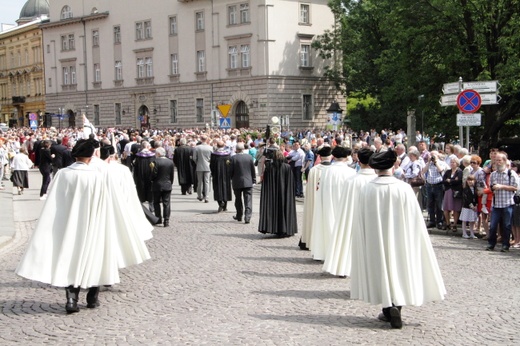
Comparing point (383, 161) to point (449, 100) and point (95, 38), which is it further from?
point (95, 38)

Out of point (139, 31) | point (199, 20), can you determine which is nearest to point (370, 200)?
point (199, 20)

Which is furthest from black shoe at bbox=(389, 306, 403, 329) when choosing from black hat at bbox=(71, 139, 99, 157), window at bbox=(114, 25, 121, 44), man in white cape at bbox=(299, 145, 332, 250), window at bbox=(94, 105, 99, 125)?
window at bbox=(94, 105, 99, 125)

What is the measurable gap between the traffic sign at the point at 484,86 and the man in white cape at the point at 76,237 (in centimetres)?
1140

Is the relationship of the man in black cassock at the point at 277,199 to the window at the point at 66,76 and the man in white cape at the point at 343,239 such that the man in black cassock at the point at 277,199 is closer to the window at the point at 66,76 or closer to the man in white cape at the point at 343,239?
the man in white cape at the point at 343,239

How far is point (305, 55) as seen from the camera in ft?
204

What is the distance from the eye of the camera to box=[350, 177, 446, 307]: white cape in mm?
7973

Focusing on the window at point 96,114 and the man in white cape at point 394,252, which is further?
the window at point 96,114

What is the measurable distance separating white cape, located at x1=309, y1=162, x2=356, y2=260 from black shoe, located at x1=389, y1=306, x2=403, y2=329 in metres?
4.10

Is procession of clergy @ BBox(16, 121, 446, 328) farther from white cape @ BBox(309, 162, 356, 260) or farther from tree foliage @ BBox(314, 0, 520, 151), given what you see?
tree foliage @ BBox(314, 0, 520, 151)

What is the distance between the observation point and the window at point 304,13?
61.7 meters

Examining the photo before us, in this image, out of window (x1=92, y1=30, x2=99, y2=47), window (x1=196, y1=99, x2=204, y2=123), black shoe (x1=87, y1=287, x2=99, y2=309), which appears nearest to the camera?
black shoe (x1=87, y1=287, x2=99, y2=309)

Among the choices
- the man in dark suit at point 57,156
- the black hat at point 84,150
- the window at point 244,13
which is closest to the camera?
the black hat at point 84,150

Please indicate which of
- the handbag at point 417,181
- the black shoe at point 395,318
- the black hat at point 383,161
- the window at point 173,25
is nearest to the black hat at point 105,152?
the black hat at point 383,161

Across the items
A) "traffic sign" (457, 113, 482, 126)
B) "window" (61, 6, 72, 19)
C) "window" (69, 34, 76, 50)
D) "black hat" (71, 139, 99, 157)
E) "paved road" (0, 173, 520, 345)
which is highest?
"window" (61, 6, 72, 19)
